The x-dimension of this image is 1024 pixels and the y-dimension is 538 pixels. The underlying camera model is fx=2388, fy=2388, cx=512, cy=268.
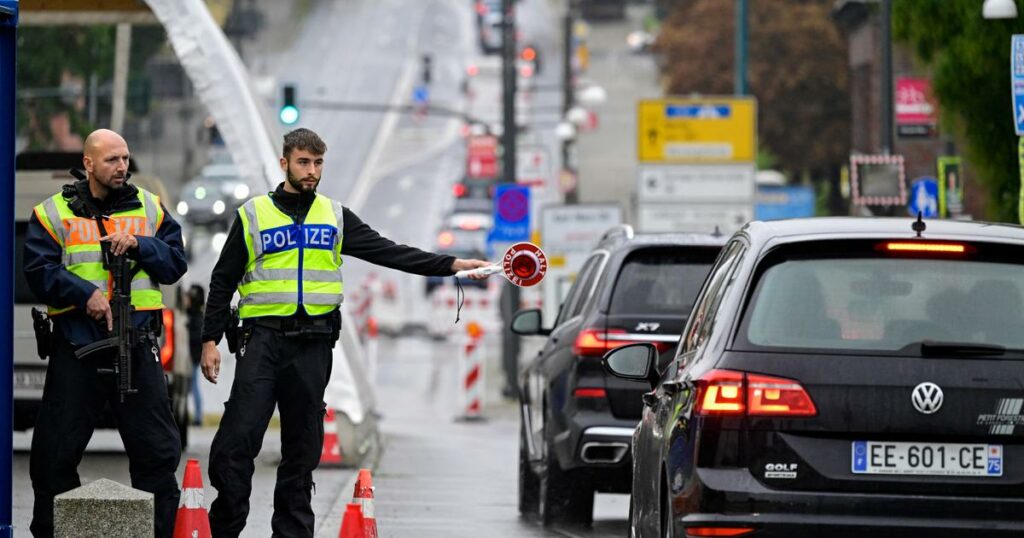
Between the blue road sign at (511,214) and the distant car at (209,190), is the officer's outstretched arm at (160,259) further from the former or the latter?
the distant car at (209,190)

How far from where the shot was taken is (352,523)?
31.2ft

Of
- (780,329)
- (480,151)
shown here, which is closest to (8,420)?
(780,329)

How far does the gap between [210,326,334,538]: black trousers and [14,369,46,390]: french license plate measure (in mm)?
8032

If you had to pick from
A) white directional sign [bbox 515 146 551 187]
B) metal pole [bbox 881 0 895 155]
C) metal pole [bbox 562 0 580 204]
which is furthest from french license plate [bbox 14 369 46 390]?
metal pole [bbox 562 0 580 204]

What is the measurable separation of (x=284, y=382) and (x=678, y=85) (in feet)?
197

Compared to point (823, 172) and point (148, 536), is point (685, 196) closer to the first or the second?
point (148, 536)

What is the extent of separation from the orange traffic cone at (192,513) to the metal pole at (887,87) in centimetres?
1887

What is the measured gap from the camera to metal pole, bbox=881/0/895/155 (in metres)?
27.5

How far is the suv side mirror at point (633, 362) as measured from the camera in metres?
9.06

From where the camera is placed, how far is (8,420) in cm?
918

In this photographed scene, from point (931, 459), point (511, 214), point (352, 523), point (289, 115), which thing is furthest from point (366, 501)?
point (511, 214)

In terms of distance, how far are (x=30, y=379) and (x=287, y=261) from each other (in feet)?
27.0

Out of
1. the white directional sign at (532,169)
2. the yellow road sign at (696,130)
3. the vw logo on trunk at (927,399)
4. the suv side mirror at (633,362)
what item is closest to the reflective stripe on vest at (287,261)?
the suv side mirror at (633,362)

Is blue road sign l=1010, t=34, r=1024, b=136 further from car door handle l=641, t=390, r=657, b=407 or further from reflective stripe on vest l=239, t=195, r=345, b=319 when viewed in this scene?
car door handle l=641, t=390, r=657, b=407
